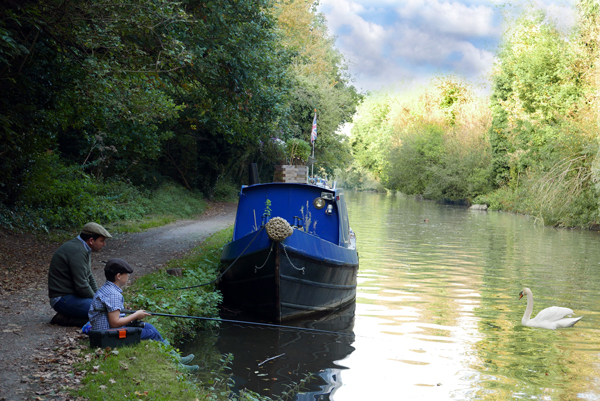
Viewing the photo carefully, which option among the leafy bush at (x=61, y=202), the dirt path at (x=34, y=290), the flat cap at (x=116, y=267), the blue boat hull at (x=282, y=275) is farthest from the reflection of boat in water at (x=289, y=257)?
the leafy bush at (x=61, y=202)

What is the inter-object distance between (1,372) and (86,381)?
2.38ft

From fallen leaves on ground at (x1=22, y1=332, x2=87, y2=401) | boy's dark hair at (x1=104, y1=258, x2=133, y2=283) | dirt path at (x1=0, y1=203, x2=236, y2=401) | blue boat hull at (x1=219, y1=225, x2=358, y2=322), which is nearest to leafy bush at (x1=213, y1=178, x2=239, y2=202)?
dirt path at (x1=0, y1=203, x2=236, y2=401)

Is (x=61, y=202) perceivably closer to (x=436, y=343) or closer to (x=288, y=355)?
(x=288, y=355)

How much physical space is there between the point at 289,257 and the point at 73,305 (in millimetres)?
3681

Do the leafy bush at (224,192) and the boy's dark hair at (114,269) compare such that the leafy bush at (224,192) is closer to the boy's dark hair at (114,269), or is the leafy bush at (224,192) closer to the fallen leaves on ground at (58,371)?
the fallen leaves on ground at (58,371)

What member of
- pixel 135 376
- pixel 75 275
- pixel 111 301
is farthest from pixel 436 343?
pixel 75 275

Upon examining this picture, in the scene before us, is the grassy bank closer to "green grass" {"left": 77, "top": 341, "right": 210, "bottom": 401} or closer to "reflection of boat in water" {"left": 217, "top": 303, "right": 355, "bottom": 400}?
"green grass" {"left": 77, "top": 341, "right": 210, "bottom": 401}

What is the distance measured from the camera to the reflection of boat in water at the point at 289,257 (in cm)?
898

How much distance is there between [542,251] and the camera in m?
18.8

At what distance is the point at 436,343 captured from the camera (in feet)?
27.8

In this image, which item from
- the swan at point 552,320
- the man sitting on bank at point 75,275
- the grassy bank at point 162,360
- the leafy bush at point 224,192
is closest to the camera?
the grassy bank at point 162,360

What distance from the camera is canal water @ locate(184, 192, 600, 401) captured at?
666 centimetres

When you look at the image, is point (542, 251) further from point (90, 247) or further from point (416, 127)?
point (416, 127)

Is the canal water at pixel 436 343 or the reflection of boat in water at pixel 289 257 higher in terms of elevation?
the reflection of boat in water at pixel 289 257
